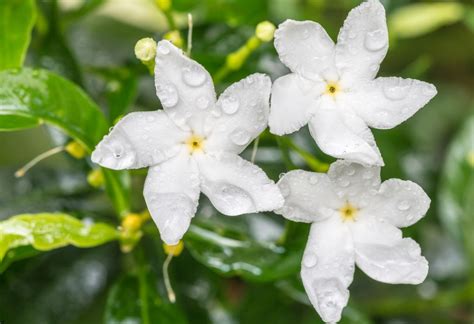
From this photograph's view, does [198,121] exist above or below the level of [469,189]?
above

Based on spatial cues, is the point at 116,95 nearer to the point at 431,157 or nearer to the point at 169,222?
the point at 169,222

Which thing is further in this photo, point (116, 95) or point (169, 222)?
point (116, 95)

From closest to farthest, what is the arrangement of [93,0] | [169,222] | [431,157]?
[169,222] < [93,0] < [431,157]

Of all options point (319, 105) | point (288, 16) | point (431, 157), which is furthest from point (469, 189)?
point (319, 105)

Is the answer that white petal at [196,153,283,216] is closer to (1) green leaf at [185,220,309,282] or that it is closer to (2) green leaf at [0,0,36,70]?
(1) green leaf at [185,220,309,282]

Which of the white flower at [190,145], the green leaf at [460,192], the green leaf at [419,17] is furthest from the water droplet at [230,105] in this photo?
the green leaf at [419,17]

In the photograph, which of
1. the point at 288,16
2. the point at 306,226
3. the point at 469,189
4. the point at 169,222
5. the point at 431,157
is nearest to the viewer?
the point at 169,222
